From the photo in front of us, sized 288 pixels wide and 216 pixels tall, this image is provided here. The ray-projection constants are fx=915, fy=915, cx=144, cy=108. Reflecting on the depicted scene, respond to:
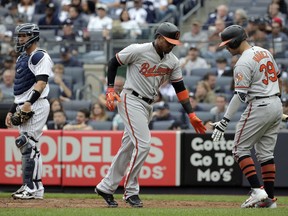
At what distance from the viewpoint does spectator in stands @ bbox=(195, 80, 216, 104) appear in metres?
17.1

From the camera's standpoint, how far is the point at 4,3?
22359 mm

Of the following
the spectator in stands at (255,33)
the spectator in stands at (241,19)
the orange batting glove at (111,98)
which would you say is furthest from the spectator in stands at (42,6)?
the orange batting glove at (111,98)

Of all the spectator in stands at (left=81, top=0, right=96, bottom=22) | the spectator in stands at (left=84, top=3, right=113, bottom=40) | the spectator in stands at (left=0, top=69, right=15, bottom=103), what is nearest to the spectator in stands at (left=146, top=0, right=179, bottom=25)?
the spectator in stands at (left=84, top=3, right=113, bottom=40)

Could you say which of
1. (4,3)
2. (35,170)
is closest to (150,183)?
(35,170)

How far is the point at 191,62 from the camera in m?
18.3

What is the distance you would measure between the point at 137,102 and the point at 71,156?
13.8ft

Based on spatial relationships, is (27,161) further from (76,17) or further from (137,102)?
(76,17)

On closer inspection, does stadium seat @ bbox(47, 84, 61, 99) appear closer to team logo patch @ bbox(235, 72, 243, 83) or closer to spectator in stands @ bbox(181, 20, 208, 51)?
spectator in stands @ bbox(181, 20, 208, 51)

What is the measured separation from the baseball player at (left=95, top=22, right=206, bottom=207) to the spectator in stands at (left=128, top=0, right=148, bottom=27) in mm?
9210

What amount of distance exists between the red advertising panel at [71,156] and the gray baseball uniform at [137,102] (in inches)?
149

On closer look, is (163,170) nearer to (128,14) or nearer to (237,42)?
(237,42)

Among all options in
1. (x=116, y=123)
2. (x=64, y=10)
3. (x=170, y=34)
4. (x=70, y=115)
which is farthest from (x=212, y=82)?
(x=170, y=34)

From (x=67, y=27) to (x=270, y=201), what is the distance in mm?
9692

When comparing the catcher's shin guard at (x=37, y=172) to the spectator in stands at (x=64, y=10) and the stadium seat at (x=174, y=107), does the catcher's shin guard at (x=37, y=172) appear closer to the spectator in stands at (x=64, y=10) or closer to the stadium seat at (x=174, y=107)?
the stadium seat at (x=174, y=107)
